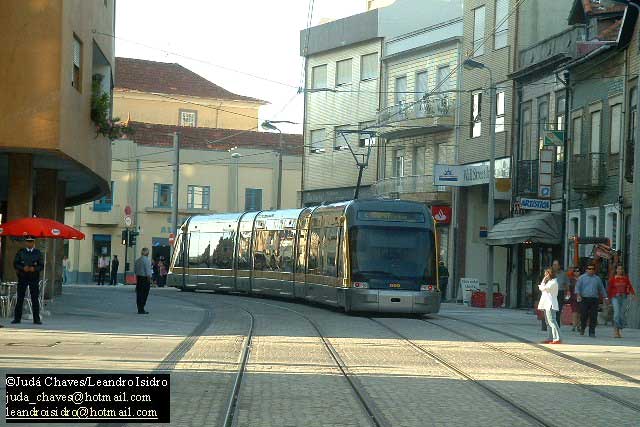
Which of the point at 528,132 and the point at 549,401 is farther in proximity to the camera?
the point at 528,132

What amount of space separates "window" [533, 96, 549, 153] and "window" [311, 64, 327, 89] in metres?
21.9

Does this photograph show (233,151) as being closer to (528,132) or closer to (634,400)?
(528,132)

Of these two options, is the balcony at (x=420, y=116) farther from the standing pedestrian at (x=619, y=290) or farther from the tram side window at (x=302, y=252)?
the standing pedestrian at (x=619, y=290)

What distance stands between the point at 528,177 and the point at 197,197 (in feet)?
126

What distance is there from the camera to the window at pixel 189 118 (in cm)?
9544

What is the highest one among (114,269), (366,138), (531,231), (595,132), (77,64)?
(366,138)

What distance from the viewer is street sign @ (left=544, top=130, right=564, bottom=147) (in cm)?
4509

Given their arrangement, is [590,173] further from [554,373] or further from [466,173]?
[554,373]

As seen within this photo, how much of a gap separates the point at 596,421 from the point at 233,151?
71169 mm

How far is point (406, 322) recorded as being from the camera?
106 ft

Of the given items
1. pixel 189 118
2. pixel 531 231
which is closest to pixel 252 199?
pixel 189 118

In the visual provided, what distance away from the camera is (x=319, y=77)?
7044cm

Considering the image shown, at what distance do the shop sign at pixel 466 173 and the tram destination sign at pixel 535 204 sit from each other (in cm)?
912

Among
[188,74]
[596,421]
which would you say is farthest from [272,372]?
[188,74]
